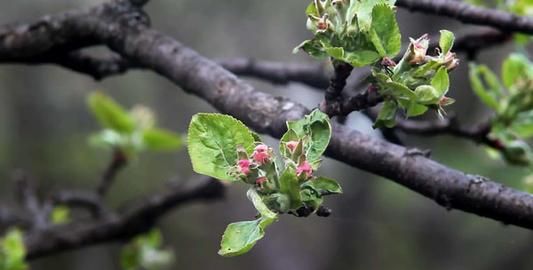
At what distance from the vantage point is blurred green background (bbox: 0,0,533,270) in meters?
2.66

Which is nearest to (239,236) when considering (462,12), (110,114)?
(462,12)

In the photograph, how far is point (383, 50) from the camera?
1.54 ft

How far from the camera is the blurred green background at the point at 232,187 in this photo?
8.73 ft

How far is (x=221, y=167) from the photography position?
48 cm

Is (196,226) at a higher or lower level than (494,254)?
lower

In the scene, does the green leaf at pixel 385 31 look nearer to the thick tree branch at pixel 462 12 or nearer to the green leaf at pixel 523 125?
the thick tree branch at pixel 462 12

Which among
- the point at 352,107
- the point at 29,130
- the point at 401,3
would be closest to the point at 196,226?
the point at 29,130

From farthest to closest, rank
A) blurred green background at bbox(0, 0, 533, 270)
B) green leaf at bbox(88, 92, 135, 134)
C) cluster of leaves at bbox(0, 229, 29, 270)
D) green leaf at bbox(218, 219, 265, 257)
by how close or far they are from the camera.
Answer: blurred green background at bbox(0, 0, 533, 270)
green leaf at bbox(88, 92, 135, 134)
cluster of leaves at bbox(0, 229, 29, 270)
green leaf at bbox(218, 219, 265, 257)

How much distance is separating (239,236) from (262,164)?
0.05 meters

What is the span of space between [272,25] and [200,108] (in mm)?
596

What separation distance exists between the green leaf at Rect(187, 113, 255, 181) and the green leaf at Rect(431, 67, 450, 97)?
133mm

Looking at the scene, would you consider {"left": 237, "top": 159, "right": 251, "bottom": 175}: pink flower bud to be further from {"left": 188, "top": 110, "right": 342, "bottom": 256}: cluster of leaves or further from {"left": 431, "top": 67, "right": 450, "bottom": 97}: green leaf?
{"left": 431, "top": 67, "right": 450, "bottom": 97}: green leaf

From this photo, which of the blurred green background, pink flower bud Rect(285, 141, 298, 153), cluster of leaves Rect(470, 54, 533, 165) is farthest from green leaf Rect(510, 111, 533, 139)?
the blurred green background

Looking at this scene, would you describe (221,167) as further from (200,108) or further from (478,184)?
(200,108)
